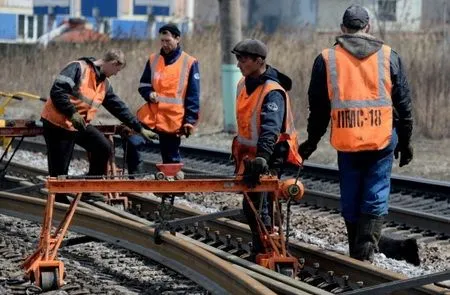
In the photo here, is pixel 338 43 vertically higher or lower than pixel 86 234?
higher

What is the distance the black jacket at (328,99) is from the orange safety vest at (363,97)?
51 mm

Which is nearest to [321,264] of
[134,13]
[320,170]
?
[320,170]

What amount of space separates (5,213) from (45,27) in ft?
133

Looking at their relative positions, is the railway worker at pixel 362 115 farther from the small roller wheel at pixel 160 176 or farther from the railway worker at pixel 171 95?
the railway worker at pixel 171 95

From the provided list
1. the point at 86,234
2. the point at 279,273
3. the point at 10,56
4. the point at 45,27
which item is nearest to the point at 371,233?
the point at 279,273

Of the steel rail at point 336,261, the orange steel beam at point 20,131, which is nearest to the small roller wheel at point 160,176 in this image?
the steel rail at point 336,261

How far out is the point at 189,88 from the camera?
12438 millimetres

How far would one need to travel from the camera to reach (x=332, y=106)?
8.50m

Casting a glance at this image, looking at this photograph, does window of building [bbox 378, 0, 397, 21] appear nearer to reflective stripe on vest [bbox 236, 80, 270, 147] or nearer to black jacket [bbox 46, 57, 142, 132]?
black jacket [bbox 46, 57, 142, 132]

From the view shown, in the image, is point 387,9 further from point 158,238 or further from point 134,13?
point 158,238

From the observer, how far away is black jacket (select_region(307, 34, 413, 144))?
27.7 feet

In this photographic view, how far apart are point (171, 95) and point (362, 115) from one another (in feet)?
14.0

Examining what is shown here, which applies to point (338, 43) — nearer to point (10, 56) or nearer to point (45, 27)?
point (10, 56)

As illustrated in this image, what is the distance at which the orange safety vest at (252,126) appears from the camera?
8.72 meters
